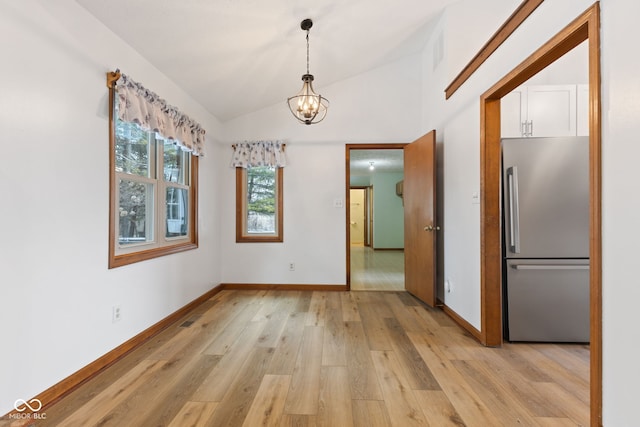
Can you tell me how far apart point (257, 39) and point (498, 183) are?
2.43 m

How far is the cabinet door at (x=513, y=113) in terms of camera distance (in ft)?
8.12

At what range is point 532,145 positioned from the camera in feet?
7.61

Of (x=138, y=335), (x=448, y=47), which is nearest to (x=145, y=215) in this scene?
(x=138, y=335)

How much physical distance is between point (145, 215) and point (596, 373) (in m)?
3.21

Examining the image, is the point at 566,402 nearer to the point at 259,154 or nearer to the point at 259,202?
the point at 259,202

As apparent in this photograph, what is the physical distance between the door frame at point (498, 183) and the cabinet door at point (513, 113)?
10.7 inches

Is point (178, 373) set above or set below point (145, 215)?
below

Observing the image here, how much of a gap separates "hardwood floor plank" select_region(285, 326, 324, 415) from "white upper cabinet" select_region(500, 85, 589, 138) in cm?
248

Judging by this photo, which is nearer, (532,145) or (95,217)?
(95,217)

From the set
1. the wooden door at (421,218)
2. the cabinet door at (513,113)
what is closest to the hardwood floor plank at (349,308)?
the wooden door at (421,218)

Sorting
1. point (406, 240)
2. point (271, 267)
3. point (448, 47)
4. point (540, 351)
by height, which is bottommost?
point (540, 351)

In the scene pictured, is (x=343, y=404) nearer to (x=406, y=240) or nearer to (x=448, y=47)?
(x=406, y=240)

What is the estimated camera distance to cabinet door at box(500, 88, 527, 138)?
247 centimetres

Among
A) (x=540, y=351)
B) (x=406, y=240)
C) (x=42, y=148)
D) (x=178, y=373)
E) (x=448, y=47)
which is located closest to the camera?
(x=42, y=148)
